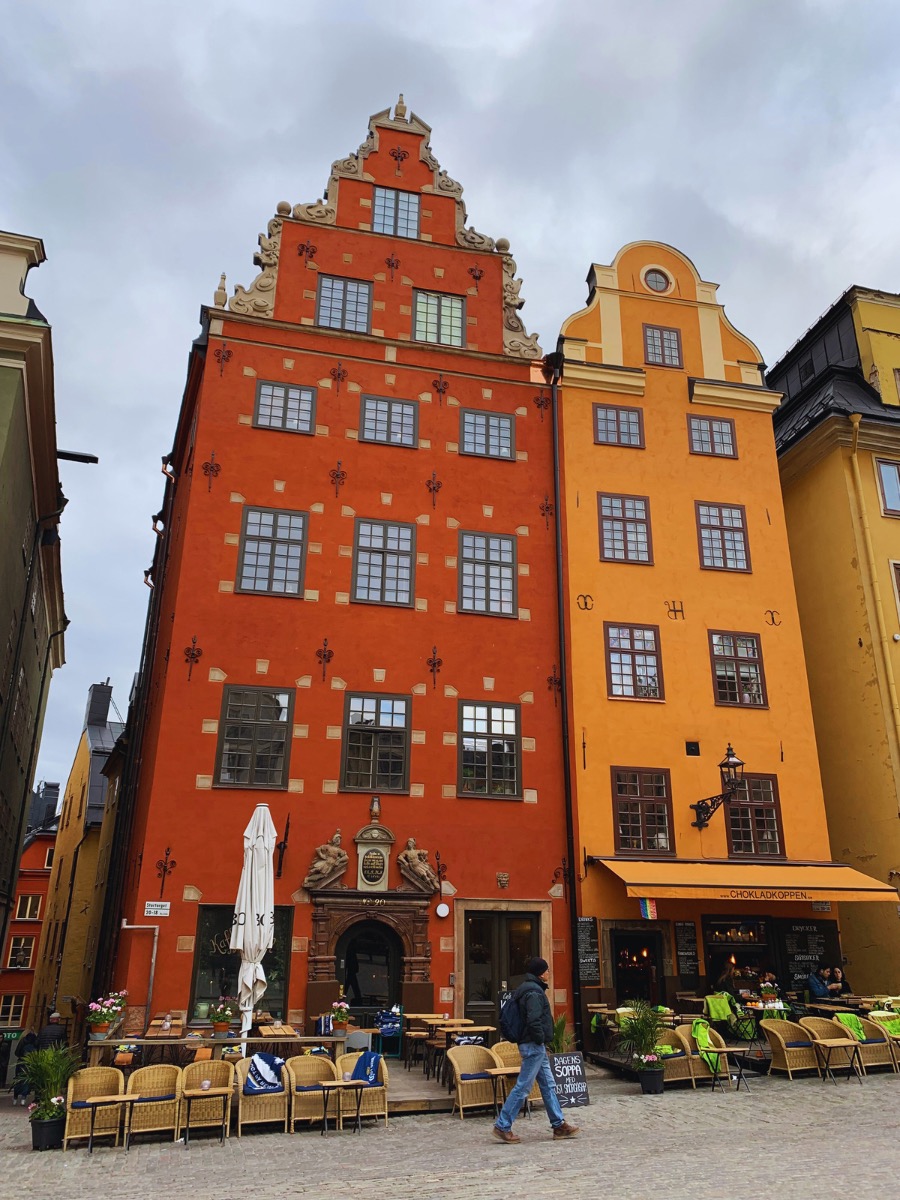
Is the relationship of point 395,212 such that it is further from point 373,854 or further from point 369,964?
point 369,964

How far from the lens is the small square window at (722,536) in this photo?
21297 mm

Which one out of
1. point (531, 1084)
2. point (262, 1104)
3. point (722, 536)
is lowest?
point (262, 1104)

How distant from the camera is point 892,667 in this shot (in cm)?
2094

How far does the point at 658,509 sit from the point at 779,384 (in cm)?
1144

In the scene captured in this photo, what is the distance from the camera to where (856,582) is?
865 inches

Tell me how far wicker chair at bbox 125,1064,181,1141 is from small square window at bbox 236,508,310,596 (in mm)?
9528

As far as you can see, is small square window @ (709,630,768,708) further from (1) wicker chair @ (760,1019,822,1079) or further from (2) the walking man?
(2) the walking man

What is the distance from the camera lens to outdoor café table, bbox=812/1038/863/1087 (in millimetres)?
13430

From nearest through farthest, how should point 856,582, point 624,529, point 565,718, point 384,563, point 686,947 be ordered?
1. point 686,947
2. point 565,718
3. point 384,563
4. point 624,529
5. point 856,582

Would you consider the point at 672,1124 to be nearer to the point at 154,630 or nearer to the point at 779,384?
the point at 154,630

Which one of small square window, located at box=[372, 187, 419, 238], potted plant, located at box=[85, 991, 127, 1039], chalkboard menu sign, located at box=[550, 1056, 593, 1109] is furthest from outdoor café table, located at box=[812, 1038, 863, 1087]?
small square window, located at box=[372, 187, 419, 238]

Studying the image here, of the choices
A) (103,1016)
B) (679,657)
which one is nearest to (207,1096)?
(103,1016)

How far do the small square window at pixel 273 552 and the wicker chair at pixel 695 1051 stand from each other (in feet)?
34.6

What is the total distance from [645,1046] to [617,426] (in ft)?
45.4
